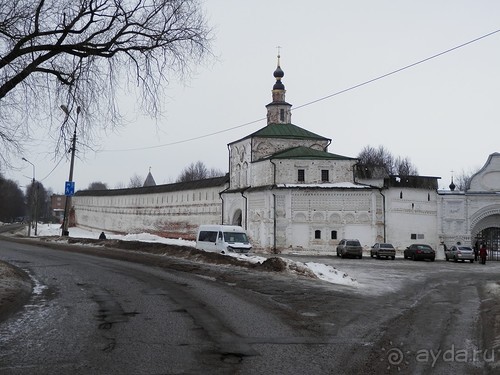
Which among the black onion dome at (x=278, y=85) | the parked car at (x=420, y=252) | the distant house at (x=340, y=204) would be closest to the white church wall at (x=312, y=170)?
the distant house at (x=340, y=204)

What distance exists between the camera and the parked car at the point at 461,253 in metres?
38.7

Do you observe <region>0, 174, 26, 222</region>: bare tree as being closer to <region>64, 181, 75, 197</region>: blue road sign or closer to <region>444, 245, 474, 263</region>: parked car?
<region>64, 181, 75, 197</region>: blue road sign

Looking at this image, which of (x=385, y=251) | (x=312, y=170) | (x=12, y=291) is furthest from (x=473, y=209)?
(x=12, y=291)

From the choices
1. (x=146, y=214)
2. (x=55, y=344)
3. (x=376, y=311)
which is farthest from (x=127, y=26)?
(x=146, y=214)

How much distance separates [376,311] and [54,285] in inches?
343

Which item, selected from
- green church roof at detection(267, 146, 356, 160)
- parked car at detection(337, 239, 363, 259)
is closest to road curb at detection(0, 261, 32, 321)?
parked car at detection(337, 239, 363, 259)

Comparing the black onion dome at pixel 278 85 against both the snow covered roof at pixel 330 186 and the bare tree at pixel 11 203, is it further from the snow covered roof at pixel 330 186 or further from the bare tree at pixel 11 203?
the bare tree at pixel 11 203

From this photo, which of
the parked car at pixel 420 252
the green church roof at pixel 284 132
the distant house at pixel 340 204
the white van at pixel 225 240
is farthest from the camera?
the green church roof at pixel 284 132

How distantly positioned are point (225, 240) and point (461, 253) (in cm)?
2072

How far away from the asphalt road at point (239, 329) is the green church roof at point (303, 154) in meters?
27.6

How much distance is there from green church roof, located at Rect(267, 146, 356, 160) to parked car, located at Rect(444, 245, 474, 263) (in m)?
11.4

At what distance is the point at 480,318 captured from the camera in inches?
448

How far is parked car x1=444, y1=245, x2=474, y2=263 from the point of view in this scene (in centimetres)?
3866

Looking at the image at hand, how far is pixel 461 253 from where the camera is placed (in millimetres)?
38750
